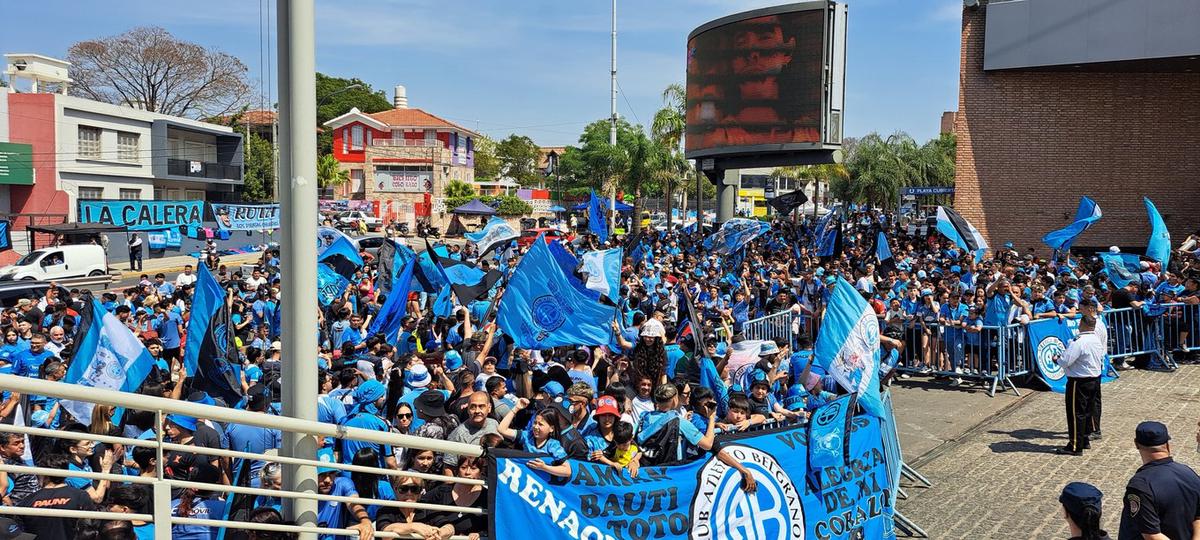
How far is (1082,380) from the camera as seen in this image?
31.7 feet

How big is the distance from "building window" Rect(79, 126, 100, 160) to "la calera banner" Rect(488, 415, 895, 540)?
44.1 metres

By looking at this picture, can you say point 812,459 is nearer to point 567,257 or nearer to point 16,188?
point 567,257

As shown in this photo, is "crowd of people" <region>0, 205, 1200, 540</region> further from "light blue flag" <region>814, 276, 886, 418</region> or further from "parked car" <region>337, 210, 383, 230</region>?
"parked car" <region>337, 210, 383, 230</region>

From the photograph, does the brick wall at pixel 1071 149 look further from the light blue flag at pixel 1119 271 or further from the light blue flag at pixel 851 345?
the light blue flag at pixel 851 345

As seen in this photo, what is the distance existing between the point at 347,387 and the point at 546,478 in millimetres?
3428

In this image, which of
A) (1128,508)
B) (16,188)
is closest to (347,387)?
(1128,508)

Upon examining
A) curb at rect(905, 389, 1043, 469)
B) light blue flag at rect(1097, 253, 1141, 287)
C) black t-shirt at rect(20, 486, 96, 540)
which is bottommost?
curb at rect(905, 389, 1043, 469)

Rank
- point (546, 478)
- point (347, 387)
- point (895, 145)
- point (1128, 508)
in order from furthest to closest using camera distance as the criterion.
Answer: point (895, 145) → point (347, 387) → point (546, 478) → point (1128, 508)

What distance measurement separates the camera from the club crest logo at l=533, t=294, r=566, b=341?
32.6ft

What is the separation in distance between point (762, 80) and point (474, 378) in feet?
69.1

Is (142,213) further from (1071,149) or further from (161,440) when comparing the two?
(161,440)

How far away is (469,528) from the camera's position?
16.9 feet

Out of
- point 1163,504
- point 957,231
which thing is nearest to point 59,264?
point 957,231

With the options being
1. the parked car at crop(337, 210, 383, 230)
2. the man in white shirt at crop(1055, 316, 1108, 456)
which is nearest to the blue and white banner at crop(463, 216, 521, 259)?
the man in white shirt at crop(1055, 316, 1108, 456)
